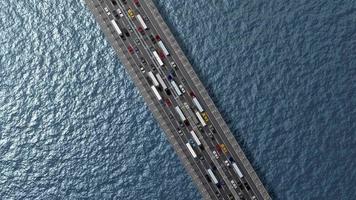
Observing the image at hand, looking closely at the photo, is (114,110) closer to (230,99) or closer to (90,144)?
(90,144)

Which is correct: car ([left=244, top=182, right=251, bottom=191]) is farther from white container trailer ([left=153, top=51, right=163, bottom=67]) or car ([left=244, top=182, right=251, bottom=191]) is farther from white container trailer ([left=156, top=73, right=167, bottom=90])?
white container trailer ([left=153, top=51, right=163, bottom=67])

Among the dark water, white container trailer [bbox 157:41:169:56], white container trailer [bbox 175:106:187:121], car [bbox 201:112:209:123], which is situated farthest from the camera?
the dark water

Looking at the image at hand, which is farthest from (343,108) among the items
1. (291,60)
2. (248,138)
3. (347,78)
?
(248,138)

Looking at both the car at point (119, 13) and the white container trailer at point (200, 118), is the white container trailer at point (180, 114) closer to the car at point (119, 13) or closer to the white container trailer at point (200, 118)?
the white container trailer at point (200, 118)

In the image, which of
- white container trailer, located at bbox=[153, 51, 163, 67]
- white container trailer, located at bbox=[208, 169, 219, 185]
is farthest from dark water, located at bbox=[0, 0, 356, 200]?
white container trailer, located at bbox=[153, 51, 163, 67]

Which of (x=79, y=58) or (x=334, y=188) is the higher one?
(x=79, y=58)

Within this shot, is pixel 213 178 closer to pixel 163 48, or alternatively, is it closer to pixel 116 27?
pixel 163 48
